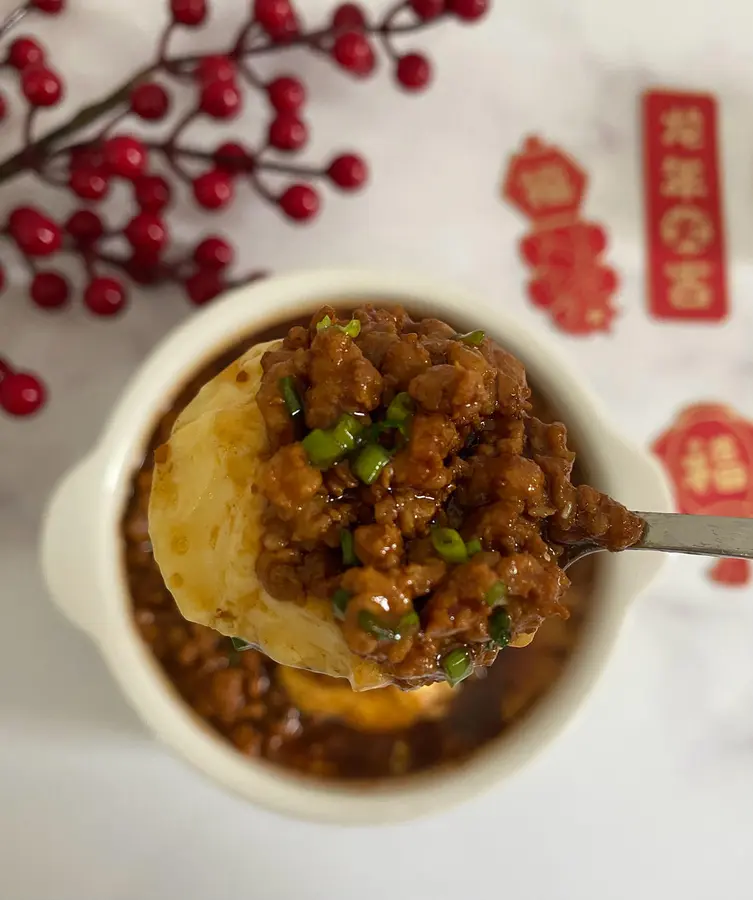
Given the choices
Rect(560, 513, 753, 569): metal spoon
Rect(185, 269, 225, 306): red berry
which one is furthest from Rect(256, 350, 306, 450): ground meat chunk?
Rect(185, 269, 225, 306): red berry

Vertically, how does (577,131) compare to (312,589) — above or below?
above

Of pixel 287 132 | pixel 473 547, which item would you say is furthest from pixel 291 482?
pixel 287 132

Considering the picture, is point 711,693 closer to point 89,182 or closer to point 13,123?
point 89,182

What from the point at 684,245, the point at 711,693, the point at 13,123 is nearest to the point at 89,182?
the point at 13,123

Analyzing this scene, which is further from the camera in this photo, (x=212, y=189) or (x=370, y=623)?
(x=212, y=189)

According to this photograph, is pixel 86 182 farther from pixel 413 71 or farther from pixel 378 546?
pixel 378 546

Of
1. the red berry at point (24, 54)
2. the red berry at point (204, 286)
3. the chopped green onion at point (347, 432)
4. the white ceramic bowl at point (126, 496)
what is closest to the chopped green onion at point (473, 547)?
the chopped green onion at point (347, 432)

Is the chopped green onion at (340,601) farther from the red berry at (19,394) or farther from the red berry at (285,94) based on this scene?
the red berry at (285,94)
